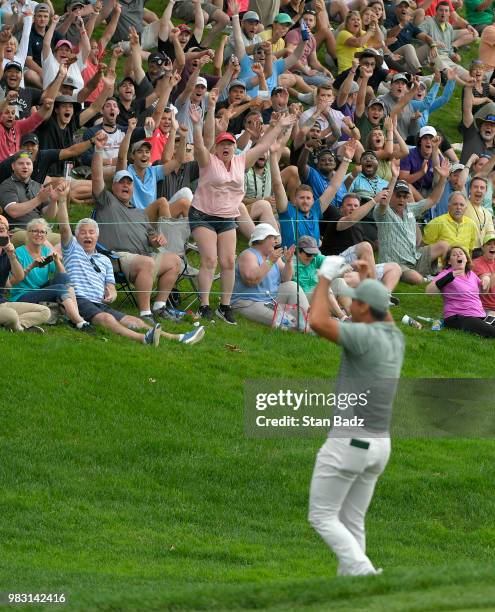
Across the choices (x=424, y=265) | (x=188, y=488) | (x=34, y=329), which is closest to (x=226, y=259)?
(x=34, y=329)

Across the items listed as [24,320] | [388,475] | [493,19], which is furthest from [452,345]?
[493,19]

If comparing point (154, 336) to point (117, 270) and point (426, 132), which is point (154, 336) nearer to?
point (117, 270)

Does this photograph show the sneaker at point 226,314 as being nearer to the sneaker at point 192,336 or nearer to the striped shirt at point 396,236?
the sneaker at point 192,336

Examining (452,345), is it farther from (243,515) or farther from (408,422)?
(243,515)

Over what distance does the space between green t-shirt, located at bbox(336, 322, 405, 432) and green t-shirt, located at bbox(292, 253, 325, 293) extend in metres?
7.70

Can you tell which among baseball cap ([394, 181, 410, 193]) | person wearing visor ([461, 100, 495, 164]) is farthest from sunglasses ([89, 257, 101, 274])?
person wearing visor ([461, 100, 495, 164])

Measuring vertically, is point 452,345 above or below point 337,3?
below

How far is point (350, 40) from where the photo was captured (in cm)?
2444

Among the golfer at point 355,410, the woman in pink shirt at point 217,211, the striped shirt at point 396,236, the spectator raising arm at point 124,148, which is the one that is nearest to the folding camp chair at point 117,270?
the woman in pink shirt at point 217,211

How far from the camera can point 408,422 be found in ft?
52.6

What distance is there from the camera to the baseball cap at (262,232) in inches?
695

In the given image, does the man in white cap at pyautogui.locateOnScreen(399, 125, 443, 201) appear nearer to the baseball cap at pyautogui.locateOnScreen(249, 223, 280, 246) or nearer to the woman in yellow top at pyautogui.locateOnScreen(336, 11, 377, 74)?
the woman in yellow top at pyautogui.locateOnScreen(336, 11, 377, 74)

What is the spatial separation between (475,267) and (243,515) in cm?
630

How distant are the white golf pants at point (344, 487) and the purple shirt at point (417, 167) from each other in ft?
39.0
